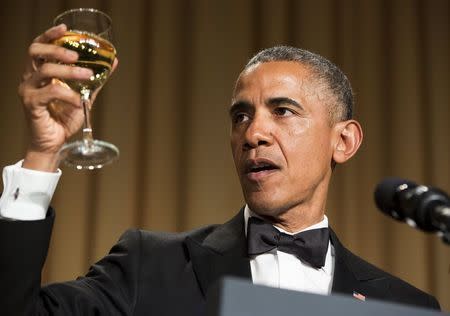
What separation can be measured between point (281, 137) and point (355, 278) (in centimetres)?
36

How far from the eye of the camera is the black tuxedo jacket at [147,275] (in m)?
1.25

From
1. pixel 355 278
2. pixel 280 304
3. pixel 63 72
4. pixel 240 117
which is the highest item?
pixel 63 72

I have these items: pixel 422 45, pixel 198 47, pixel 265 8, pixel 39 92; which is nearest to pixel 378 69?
pixel 422 45

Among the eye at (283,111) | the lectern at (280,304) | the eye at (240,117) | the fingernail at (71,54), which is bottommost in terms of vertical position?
the lectern at (280,304)

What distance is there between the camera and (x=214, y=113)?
120 inches

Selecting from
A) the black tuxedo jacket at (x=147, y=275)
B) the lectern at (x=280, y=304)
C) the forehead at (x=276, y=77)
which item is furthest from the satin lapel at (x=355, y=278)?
the lectern at (x=280, y=304)

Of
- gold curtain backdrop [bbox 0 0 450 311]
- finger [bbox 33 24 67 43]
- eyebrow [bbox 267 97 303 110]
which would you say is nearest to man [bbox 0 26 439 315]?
eyebrow [bbox 267 97 303 110]

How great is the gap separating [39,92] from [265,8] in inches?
83.1

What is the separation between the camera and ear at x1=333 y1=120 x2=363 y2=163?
1.91 metres

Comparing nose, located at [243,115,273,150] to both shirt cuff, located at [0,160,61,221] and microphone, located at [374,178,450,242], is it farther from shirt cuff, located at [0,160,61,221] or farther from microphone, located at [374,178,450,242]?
microphone, located at [374,178,450,242]

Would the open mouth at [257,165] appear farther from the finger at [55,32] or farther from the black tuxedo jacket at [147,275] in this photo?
the finger at [55,32]

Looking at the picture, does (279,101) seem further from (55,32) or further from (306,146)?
(55,32)

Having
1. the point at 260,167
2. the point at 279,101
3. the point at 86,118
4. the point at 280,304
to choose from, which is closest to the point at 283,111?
the point at 279,101

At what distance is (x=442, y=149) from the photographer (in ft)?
10.4
